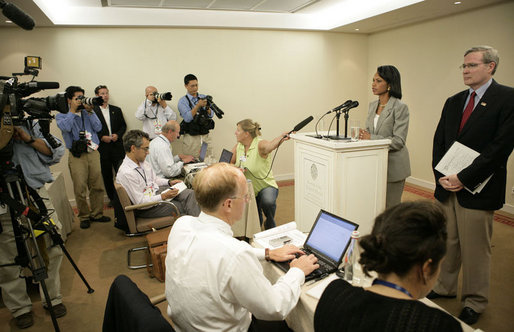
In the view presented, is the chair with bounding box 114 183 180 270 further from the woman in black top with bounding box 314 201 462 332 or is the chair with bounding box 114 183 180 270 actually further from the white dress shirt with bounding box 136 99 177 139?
the woman in black top with bounding box 314 201 462 332

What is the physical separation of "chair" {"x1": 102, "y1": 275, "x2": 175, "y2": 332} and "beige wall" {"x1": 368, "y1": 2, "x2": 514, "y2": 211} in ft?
15.2

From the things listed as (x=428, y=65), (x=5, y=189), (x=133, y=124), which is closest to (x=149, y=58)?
(x=133, y=124)

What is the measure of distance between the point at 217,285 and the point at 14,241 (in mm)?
1972

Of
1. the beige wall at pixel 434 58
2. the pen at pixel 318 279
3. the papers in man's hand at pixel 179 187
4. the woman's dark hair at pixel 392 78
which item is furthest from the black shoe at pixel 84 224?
the beige wall at pixel 434 58

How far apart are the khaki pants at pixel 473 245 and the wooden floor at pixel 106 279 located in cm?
20

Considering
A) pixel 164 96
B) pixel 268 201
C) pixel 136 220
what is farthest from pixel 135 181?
pixel 164 96

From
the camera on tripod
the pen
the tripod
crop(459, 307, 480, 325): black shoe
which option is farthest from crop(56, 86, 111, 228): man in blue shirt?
crop(459, 307, 480, 325): black shoe

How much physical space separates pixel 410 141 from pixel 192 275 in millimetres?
5213

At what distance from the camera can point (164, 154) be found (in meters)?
3.72

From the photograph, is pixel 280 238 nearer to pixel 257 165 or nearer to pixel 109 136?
pixel 257 165

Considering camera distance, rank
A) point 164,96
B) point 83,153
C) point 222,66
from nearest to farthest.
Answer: point 83,153 < point 164,96 < point 222,66

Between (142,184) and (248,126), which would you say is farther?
(248,126)

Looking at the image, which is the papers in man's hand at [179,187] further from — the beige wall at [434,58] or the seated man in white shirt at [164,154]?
the beige wall at [434,58]

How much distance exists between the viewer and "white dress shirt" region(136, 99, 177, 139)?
4.82 meters
